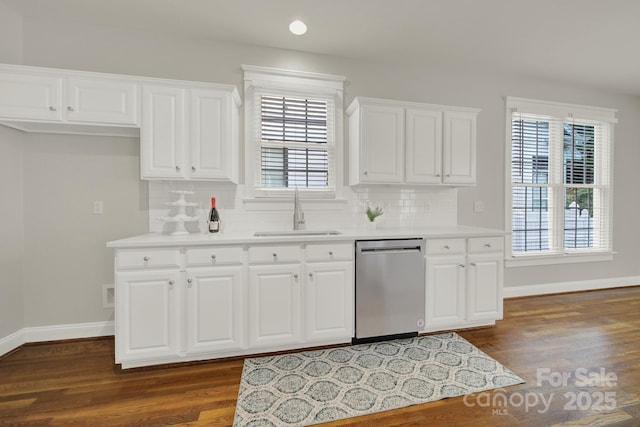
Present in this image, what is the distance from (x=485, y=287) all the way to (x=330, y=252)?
5.29 ft

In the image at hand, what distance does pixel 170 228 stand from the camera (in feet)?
9.36

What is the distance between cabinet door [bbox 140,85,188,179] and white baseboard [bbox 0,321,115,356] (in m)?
1.50

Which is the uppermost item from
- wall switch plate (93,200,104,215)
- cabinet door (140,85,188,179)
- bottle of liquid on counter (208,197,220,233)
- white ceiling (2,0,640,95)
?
white ceiling (2,0,640,95)

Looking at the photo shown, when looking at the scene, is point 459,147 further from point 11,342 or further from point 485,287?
point 11,342

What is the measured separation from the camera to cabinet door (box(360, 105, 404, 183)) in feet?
9.76

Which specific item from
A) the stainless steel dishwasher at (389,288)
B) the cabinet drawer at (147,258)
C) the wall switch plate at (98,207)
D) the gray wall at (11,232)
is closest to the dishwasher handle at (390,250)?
the stainless steel dishwasher at (389,288)

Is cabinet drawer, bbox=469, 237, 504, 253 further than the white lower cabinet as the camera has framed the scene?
Yes

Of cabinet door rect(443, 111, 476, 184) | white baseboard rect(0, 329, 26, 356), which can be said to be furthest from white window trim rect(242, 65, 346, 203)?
white baseboard rect(0, 329, 26, 356)

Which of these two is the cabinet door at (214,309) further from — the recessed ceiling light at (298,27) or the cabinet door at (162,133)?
the recessed ceiling light at (298,27)

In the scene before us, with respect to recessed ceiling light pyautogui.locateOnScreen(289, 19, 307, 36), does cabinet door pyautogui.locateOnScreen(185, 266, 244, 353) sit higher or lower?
lower

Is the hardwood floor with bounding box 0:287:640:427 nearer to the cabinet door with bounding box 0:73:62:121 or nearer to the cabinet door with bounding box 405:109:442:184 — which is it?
the cabinet door with bounding box 405:109:442:184

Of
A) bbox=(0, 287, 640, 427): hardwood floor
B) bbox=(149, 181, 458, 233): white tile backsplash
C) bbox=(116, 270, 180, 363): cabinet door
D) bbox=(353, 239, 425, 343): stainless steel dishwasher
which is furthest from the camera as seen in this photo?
bbox=(149, 181, 458, 233): white tile backsplash

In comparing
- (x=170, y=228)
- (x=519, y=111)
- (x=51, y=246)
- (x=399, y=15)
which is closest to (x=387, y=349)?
(x=170, y=228)

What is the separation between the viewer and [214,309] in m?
2.30
